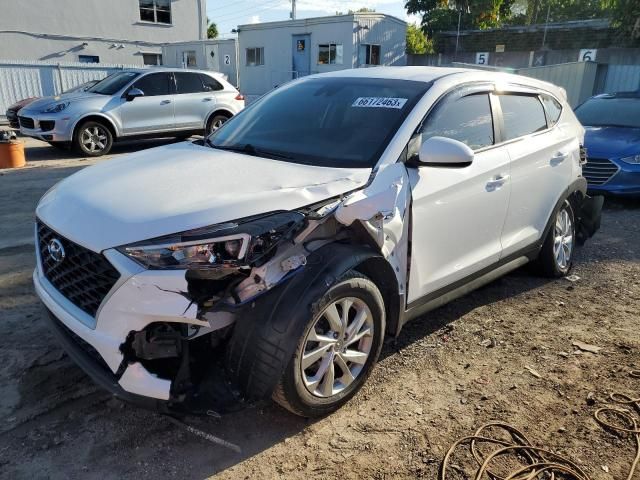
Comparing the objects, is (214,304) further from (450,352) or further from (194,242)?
(450,352)

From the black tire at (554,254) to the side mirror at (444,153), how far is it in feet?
6.37

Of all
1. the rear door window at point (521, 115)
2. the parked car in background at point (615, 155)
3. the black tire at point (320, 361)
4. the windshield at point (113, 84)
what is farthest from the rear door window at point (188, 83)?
the black tire at point (320, 361)

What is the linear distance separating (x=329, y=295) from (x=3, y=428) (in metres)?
1.82

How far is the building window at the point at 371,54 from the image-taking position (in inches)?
938

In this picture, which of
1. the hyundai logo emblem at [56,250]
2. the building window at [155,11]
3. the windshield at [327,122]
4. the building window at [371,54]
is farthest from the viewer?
the building window at [155,11]

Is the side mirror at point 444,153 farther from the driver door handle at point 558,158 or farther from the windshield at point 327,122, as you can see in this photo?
the driver door handle at point 558,158

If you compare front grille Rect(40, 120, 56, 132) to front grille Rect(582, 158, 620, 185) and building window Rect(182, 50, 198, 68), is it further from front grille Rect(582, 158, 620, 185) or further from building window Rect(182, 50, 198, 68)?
building window Rect(182, 50, 198, 68)

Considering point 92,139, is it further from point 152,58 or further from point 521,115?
point 152,58

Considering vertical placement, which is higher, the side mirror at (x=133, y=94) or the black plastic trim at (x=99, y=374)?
the side mirror at (x=133, y=94)

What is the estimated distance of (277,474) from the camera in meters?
2.53

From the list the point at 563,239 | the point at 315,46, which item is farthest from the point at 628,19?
the point at 563,239

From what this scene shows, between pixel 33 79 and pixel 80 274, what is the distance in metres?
16.7

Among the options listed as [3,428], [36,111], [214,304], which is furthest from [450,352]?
[36,111]

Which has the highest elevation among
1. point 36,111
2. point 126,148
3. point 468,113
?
point 468,113
